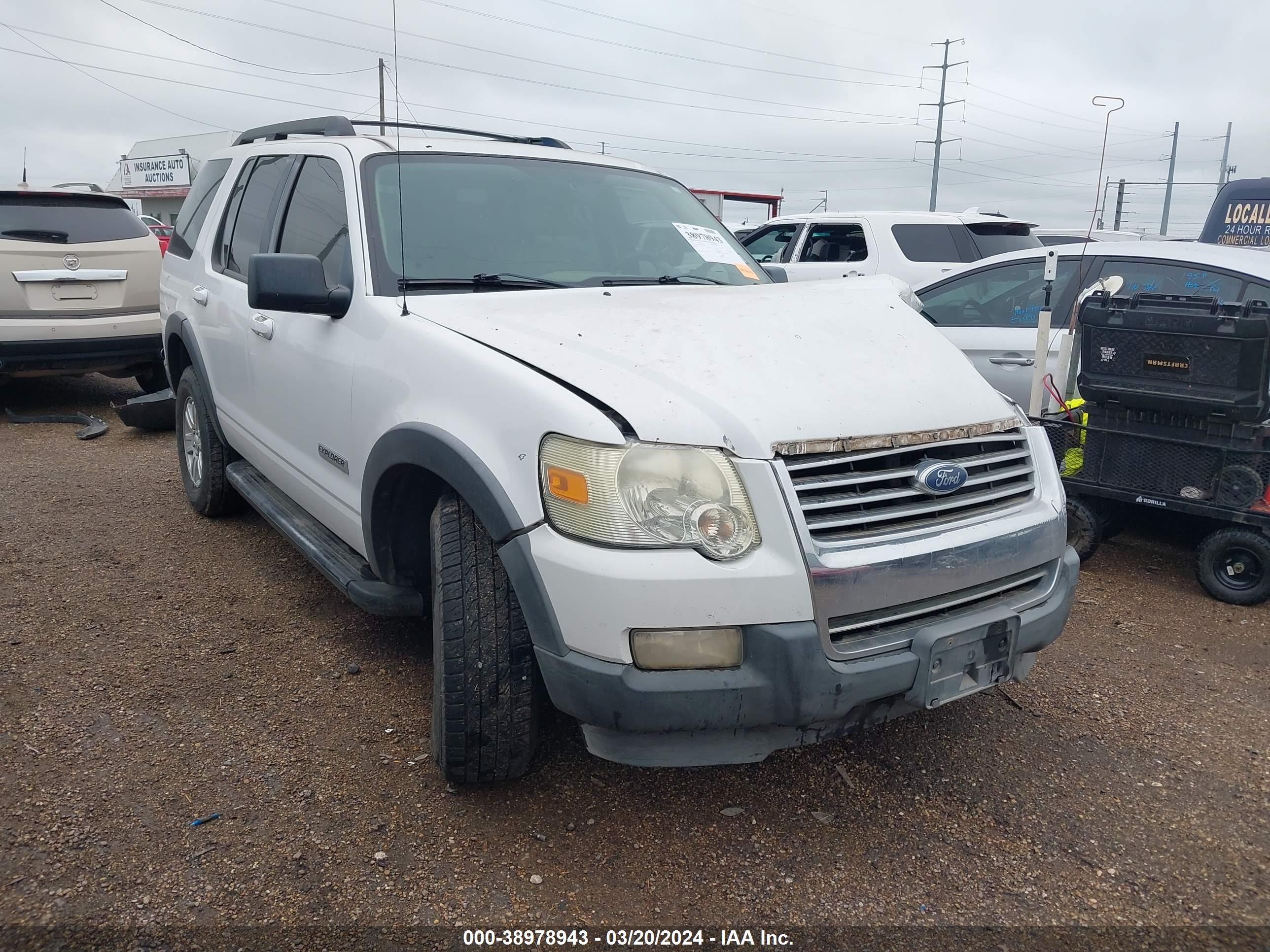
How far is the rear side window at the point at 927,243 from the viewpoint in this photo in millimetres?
9789

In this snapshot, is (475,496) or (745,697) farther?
(475,496)

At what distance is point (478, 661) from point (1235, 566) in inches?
142

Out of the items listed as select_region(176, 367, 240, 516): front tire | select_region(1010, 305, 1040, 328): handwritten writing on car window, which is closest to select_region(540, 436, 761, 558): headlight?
select_region(176, 367, 240, 516): front tire

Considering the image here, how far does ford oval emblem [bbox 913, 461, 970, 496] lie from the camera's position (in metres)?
2.45

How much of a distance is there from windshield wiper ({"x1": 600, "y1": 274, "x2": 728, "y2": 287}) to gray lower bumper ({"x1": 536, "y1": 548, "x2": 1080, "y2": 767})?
5.17 feet

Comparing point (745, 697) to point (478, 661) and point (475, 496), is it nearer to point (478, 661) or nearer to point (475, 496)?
point (478, 661)

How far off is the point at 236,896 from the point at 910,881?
163 cm

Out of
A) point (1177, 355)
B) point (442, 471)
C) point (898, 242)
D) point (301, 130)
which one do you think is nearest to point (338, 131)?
point (301, 130)

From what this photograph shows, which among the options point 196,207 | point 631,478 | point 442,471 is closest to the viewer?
point 631,478

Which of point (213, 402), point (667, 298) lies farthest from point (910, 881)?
point (213, 402)

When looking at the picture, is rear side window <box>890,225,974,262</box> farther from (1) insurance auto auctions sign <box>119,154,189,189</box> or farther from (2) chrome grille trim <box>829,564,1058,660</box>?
(1) insurance auto auctions sign <box>119,154,189,189</box>

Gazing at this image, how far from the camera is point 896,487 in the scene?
2463 millimetres

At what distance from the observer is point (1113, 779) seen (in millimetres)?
2898

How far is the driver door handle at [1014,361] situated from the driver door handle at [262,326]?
13.6 ft
